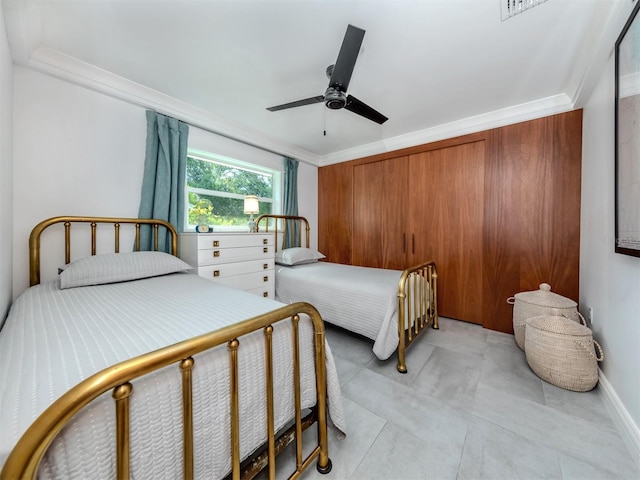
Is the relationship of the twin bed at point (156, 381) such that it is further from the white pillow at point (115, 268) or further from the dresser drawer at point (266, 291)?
the dresser drawer at point (266, 291)

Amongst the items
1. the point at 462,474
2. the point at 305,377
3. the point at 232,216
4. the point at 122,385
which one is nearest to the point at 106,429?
the point at 122,385

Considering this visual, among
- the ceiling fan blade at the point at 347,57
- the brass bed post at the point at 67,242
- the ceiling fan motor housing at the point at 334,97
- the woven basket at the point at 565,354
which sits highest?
the ceiling fan blade at the point at 347,57

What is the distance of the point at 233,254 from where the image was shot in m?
2.39

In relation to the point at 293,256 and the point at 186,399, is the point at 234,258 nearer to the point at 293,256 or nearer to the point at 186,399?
the point at 293,256

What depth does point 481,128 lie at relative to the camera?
8.62 feet

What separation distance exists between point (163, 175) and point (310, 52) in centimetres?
171

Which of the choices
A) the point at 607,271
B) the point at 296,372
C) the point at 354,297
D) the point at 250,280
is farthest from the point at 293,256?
the point at 607,271

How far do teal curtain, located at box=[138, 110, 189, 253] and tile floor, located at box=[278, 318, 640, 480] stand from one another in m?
2.09

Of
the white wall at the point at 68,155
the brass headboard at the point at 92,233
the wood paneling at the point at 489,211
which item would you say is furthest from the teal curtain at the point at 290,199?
the white wall at the point at 68,155

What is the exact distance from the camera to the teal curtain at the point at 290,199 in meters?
3.61

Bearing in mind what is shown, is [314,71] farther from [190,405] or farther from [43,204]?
[43,204]

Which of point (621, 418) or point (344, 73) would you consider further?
point (344, 73)

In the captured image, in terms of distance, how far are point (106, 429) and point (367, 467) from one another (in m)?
1.09

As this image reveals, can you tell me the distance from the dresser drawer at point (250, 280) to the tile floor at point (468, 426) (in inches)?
46.6
